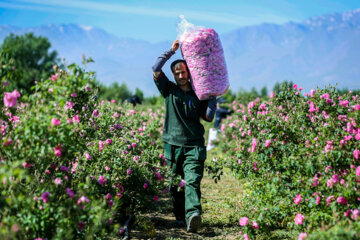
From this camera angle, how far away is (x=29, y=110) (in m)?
2.66

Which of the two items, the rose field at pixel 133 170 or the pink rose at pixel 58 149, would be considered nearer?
the rose field at pixel 133 170

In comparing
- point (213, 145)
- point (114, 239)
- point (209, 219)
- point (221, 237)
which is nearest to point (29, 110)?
point (114, 239)

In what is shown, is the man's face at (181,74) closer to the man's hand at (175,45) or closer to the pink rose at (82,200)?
the man's hand at (175,45)

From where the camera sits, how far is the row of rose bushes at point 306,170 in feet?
9.13

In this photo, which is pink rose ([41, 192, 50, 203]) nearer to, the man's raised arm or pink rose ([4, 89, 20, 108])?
pink rose ([4, 89, 20, 108])

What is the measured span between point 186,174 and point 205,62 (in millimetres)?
1167

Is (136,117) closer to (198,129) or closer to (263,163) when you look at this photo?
(198,129)

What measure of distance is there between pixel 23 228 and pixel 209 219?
8.30 ft

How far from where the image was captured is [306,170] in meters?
3.02

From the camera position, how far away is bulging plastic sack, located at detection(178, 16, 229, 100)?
152 inches

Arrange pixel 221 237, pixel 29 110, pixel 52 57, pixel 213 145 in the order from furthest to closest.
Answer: pixel 52 57, pixel 213 145, pixel 221 237, pixel 29 110

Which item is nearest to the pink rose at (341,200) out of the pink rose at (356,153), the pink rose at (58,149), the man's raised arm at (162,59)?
the pink rose at (356,153)

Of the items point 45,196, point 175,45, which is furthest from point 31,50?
point 45,196

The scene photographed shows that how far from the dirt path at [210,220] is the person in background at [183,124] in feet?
0.52
